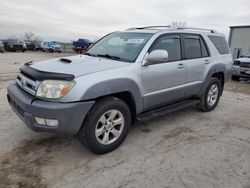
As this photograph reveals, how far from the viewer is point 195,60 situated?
4801 mm

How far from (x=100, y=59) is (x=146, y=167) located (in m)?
1.81

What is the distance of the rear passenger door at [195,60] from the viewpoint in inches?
183

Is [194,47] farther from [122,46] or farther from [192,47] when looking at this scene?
[122,46]

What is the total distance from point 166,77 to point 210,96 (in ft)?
6.48

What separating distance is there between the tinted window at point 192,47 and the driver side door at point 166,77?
22 centimetres

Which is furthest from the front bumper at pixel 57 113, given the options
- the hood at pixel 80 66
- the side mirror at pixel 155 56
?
the side mirror at pixel 155 56

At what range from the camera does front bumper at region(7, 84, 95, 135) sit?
290 centimetres

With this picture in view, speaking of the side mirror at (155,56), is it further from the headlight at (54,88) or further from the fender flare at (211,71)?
the fender flare at (211,71)

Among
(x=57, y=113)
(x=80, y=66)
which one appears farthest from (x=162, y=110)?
(x=57, y=113)

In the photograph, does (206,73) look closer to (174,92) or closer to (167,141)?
(174,92)

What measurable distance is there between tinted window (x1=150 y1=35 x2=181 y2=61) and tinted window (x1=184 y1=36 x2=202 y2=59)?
9.2 inches

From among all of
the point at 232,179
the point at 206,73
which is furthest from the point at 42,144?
the point at 206,73

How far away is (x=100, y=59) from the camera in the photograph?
12.6 ft

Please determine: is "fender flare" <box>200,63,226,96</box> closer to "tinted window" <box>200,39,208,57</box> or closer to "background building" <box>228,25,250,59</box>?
"tinted window" <box>200,39,208,57</box>
